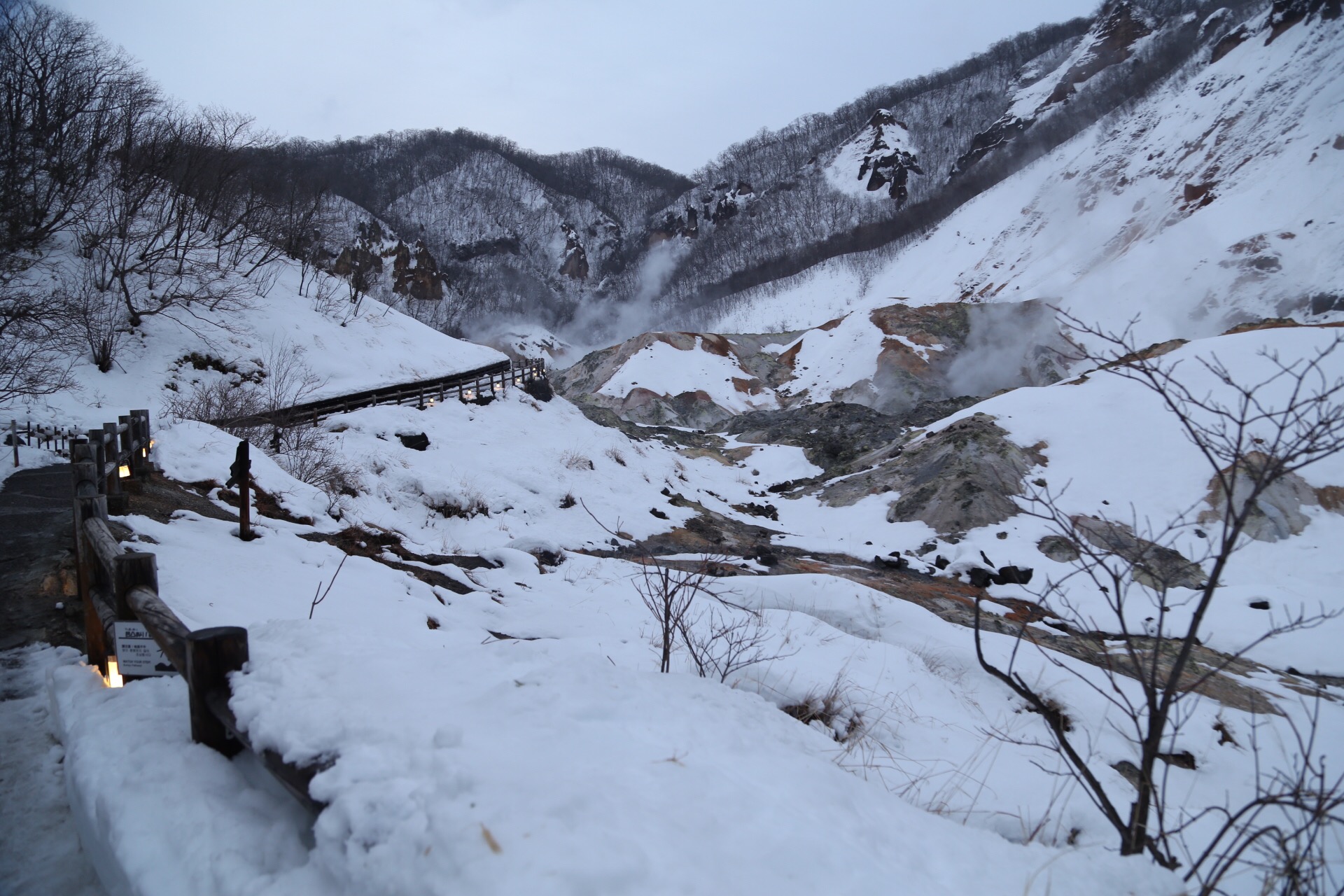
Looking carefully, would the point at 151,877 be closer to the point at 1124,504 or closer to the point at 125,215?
the point at 1124,504

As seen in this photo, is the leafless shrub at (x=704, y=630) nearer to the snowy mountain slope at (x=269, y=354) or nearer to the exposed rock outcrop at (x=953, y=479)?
the exposed rock outcrop at (x=953, y=479)

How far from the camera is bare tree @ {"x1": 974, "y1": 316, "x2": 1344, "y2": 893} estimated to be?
2162mm

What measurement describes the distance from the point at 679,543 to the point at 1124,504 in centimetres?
1002

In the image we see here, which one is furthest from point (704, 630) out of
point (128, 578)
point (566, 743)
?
point (128, 578)

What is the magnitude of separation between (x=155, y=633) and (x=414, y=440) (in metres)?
13.0

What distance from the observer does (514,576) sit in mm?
8523

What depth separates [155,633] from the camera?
2785mm

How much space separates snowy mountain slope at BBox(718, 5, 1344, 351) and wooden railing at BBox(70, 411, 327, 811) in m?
23.9

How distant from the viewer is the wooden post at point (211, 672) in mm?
2510

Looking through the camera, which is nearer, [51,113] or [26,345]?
[26,345]

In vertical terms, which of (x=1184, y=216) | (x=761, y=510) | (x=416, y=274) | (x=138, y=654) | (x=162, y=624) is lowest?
(x=761, y=510)

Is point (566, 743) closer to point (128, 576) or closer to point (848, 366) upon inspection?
point (128, 576)

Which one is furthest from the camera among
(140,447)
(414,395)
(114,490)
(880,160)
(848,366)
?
(880,160)

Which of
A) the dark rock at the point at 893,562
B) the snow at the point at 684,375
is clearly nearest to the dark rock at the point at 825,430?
the snow at the point at 684,375
